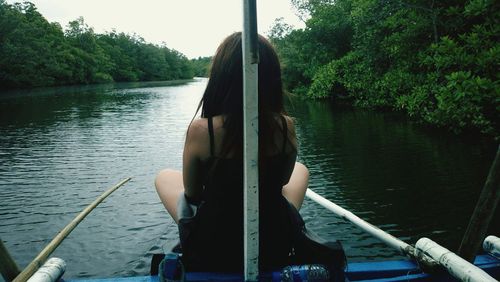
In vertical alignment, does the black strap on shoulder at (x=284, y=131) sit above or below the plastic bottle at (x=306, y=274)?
above

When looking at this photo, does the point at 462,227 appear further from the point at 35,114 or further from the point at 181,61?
the point at 181,61

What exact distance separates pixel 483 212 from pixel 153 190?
16.8 feet

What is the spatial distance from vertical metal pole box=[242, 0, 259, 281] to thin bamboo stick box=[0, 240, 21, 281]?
59.0 inches

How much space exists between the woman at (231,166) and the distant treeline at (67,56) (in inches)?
242

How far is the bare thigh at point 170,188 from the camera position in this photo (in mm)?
2475

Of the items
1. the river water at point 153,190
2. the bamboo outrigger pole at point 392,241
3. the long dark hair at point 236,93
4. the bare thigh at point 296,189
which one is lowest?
the river water at point 153,190

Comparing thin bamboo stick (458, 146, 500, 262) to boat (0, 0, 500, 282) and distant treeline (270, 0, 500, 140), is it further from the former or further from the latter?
distant treeline (270, 0, 500, 140)

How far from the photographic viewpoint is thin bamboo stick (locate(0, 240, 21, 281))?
2.35 metres

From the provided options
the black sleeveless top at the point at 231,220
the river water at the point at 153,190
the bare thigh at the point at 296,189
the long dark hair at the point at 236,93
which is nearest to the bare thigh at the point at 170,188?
the river water at the point at 153,190

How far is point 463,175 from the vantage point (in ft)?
23.3

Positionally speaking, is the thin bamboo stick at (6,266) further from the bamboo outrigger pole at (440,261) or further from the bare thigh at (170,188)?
the bamboo outrigger pole at (440,261)

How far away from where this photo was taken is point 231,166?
1816 mm

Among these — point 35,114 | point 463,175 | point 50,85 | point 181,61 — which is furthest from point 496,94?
point 181,61

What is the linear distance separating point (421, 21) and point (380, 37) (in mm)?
3070
